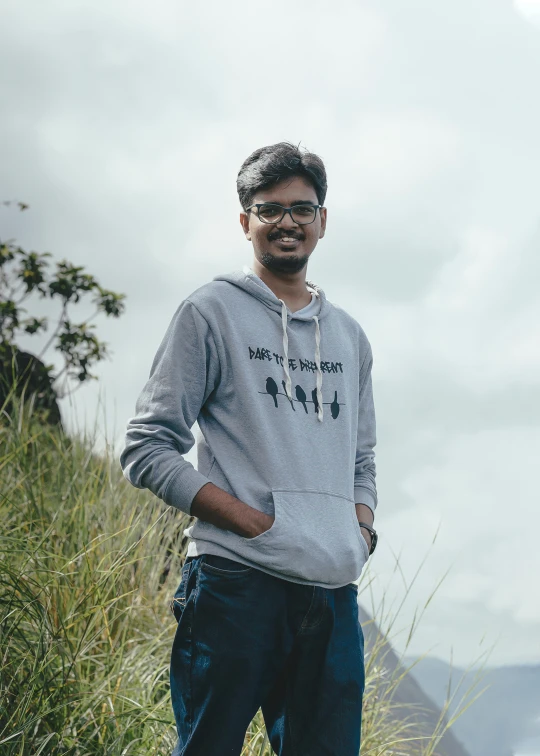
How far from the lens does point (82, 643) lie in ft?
11.1

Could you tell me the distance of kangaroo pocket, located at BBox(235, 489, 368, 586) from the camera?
224 cm

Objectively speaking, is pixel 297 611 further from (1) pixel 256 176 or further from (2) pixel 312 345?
(1) pixel 256 176

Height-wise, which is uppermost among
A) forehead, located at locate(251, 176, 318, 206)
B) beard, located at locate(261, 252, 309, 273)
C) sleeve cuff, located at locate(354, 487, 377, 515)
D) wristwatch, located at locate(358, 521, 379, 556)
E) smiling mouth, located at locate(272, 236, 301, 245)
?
forehead, located at locate(251, 176, 318, 206)

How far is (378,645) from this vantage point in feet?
13.6

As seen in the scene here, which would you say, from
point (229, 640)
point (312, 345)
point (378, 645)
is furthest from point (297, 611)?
point (378, 645)

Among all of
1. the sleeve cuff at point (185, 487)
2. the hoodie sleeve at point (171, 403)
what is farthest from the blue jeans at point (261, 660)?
the hoodie sleeve at point (171, 403)

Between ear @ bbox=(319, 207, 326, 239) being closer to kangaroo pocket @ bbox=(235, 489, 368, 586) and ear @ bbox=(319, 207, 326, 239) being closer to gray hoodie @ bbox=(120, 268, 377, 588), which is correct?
gray hoodie @ bbox=(120, 268, 377, 588)

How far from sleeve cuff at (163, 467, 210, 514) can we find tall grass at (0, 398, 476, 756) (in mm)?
995

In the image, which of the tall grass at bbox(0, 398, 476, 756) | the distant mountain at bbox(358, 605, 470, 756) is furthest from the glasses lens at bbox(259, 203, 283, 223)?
the distant mountain at bbox(358, 605, 470, 756)

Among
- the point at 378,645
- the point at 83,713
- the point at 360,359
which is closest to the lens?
the point at 360,359

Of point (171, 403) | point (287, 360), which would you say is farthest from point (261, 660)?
point (287, 360)

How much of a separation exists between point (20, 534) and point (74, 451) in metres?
1.40

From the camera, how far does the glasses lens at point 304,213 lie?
101 inches

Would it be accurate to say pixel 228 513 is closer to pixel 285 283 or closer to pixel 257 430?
pixel 257 430
